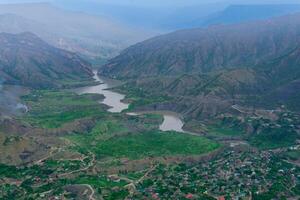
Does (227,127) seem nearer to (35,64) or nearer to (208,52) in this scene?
(208,52)

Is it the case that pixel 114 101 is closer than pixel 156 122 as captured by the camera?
No

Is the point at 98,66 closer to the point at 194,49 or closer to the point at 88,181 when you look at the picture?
the point at 194,49

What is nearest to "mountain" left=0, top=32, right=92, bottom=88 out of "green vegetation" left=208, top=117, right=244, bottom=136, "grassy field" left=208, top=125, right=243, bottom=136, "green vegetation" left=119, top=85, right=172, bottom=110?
"green vegetation" left=119, top=85, right=172, bottom=110

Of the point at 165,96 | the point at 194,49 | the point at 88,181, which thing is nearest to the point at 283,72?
the point at 165,96

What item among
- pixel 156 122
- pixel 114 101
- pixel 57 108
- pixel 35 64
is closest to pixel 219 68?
pixel 114 101

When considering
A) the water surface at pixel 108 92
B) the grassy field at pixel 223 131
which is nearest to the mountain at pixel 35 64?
the water surface at pixel 108 92

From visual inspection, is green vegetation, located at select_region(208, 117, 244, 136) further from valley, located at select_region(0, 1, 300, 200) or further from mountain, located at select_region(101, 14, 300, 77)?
mountain, located at select_region(101, 14, 300, 77)
